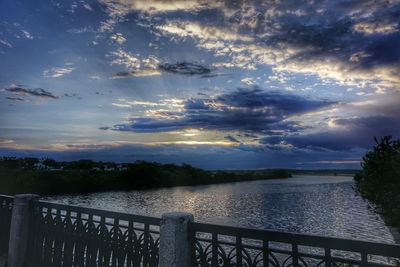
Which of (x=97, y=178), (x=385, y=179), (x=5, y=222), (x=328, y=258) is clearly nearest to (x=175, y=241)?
(x=328, y=258)

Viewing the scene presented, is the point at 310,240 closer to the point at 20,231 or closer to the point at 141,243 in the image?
the point at 141,243

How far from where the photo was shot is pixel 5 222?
25.5ft

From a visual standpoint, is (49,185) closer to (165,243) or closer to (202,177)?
(202,177)

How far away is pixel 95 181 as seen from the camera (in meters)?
86.7

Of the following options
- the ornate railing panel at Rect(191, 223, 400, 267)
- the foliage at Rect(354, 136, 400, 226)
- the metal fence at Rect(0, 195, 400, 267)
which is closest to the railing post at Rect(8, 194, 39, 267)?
the metal fence at Rect(0, 195, 400, 267)

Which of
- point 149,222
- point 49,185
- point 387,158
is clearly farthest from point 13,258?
point 49,185

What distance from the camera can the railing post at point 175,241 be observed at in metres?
4.50

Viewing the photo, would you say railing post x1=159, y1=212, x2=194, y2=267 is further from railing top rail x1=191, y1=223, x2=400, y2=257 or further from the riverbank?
the riverbank

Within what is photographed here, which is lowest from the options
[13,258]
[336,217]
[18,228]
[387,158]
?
[336,217]

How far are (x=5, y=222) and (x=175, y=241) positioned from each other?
16.8 feet

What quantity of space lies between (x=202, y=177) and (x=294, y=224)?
3713 inches

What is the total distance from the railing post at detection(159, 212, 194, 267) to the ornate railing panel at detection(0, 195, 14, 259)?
15.5 ft

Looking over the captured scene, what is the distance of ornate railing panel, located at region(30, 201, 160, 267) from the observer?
520 cm

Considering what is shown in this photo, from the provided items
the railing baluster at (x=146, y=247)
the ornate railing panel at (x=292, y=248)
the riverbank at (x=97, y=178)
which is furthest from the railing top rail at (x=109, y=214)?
the riverbank at (x=97, y=178)
